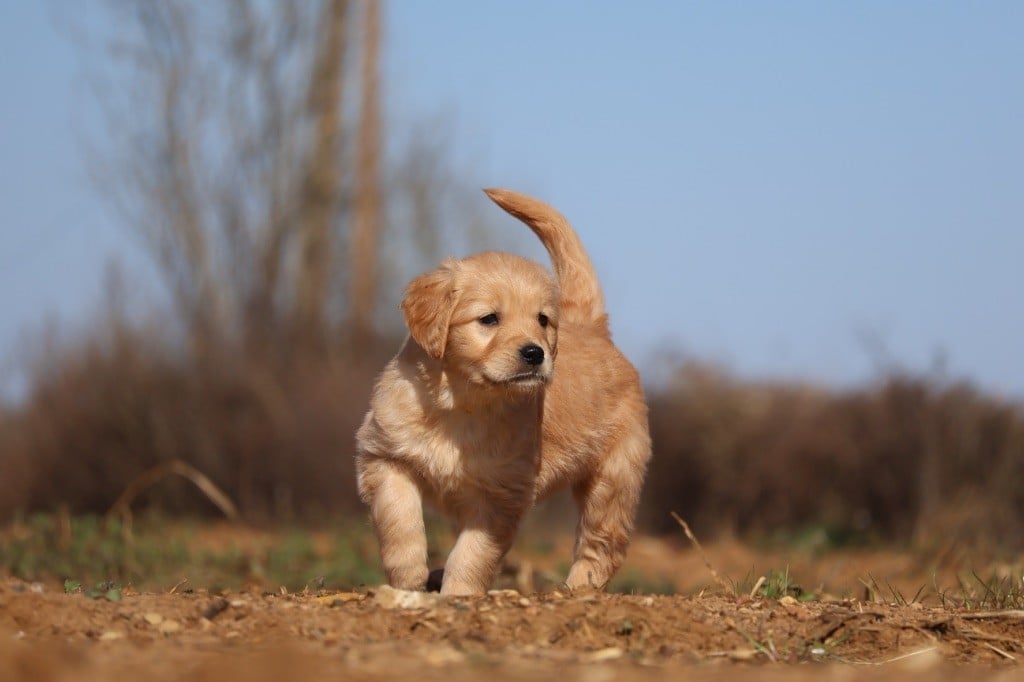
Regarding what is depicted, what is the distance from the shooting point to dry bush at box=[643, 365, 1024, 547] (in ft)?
39.2

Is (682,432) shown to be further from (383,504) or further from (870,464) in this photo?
(383,504)

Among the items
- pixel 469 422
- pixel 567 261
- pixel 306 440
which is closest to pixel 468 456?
pixel 469 422

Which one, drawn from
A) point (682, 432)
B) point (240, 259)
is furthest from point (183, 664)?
point (240, 259)

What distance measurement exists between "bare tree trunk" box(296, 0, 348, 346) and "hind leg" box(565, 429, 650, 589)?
1086 centimetres

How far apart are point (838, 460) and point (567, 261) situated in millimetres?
8048

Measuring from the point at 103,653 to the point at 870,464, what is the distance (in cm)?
1098

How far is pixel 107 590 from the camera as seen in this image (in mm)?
4098

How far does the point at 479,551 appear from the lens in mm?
4715

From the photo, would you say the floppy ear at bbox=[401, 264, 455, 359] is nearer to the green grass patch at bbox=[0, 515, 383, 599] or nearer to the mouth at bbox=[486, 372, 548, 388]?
the mouth at bbox=[486, 372, 548, 388]

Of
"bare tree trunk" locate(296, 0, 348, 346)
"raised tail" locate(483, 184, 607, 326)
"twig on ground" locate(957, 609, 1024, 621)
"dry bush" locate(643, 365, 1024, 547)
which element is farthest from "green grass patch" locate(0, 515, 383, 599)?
"bare tree trunk" locate(296, 0, 348, 346)

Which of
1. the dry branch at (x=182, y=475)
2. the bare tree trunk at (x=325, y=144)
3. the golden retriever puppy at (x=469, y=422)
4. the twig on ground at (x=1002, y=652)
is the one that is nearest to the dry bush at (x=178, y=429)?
the dry branch at (x=182, y=475)

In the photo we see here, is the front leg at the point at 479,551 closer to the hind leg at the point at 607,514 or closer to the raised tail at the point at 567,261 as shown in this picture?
the hind leg at the point at 607,514

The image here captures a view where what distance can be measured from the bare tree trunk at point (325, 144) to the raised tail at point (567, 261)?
1031cm

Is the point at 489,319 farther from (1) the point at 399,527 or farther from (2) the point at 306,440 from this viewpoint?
(2) the point at 306,440
